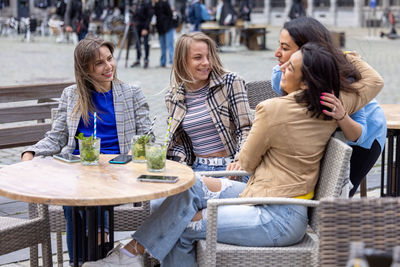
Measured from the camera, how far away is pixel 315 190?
10.7ft

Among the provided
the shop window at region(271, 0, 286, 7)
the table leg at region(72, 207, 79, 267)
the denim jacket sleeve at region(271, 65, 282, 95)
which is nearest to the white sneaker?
the table leg at region(72, 207, 79, 267)

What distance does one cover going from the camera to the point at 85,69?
409cm

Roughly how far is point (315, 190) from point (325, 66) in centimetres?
61

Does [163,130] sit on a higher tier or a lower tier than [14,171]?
lower

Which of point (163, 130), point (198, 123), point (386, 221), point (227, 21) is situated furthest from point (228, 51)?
point (386, 221)

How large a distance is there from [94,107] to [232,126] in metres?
0.85

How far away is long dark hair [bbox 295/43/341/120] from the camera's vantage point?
3.07m

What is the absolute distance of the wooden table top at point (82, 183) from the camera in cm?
283

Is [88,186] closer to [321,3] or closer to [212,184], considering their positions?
[212,184]

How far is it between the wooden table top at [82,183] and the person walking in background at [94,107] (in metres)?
0.54

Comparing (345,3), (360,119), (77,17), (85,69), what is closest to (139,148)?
(85,69)

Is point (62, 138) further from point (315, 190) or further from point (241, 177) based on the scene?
point (315, 190)

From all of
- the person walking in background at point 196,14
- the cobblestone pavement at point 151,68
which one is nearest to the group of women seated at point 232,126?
the cobblestone pavement at point 151,68

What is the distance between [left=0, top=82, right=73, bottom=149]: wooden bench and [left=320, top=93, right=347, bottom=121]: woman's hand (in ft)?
10.00
